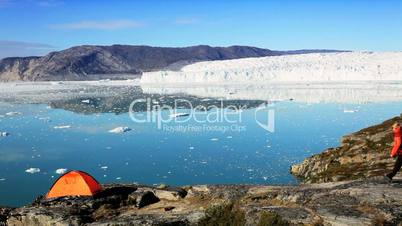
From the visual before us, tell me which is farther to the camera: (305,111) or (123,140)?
(305,111)

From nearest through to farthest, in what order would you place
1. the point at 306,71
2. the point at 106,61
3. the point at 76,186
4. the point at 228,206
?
the point at 228,206
the point at 76,186
the point at 306,71
the point at 106,61

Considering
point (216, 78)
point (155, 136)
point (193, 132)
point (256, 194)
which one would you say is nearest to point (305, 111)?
point (193, 132)

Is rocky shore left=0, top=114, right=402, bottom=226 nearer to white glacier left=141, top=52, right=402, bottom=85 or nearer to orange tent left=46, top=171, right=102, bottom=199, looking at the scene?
orange tent left=46, top=171, right=102, bottom=199

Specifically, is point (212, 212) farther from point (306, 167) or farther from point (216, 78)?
point (216, 78)

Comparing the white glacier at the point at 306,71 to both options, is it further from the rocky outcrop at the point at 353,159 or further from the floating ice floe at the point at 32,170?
the floating ice floe at the point at 32,170

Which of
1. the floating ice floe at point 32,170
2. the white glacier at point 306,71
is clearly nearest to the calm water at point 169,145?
the floating ice floe at point 32,170

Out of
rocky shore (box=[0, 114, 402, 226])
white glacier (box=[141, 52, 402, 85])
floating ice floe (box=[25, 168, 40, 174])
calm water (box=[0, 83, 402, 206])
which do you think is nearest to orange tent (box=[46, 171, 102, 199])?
rocky shore (box=[0, 114, 402, 226])

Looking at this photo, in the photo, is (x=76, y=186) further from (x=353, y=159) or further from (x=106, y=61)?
(x=106, y=61)

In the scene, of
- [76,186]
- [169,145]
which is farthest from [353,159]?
[76,186]
